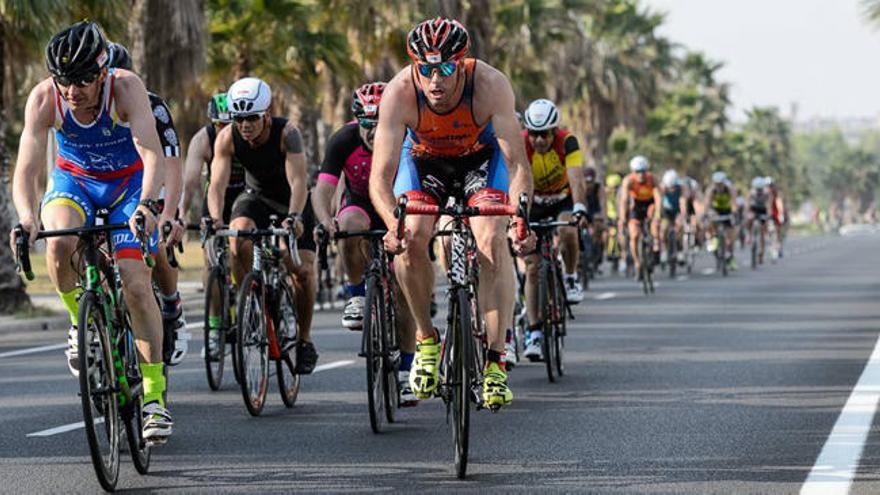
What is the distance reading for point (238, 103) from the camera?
33.9 ft

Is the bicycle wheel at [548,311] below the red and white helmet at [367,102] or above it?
below

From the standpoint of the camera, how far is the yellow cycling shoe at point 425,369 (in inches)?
328

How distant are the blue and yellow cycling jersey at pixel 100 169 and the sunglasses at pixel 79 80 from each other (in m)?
0.24

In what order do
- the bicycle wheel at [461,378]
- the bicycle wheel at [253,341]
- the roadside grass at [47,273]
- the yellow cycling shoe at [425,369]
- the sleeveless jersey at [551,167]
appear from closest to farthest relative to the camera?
the bicycle wheel at [461,378]
the yellow cycling shoe at [425,369]
the bicycle wheel at [253,341]
the sleeveless jersey at [551,167]
the roadside grass at [47,273]

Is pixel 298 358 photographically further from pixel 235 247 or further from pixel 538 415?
pixel 538 415

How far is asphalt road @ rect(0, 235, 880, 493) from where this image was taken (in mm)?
7613

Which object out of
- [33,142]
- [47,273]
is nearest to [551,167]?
[33,142]

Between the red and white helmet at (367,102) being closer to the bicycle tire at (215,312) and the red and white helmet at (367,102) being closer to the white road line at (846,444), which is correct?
the bicycle tire at (215,312)

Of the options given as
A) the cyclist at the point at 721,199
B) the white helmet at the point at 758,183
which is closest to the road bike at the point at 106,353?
the cyclist at the point at 721,199

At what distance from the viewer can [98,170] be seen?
26.4ft

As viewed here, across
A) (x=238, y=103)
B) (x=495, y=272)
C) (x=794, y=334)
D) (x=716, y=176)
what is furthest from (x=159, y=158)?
(x=716, y=176)

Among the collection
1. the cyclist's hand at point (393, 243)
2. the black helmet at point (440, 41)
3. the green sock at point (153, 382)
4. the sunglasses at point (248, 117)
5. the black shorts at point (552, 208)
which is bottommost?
the green sock at point (153, 382)

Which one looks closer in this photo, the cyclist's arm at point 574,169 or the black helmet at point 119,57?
the black helmet at point 119,57

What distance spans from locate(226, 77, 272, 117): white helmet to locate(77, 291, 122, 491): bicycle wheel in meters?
3.07
